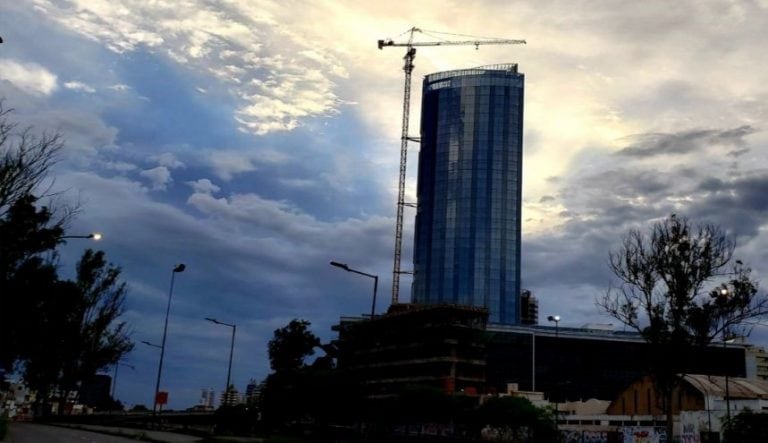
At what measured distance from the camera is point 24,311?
5769cm

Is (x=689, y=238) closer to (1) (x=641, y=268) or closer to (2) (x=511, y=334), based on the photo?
(1) (x=641, y=268)

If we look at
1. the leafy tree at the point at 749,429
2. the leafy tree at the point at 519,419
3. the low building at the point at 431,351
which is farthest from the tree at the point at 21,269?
the low building at the point at 431,351

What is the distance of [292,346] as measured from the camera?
391ft

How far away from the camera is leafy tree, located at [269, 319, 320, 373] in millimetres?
119188

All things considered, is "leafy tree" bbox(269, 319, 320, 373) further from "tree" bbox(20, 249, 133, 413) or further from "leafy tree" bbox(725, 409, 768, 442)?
"leafy tree" bbox(725, 409, 768, 442)

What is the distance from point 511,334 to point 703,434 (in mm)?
132476

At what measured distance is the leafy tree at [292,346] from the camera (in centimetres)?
11919

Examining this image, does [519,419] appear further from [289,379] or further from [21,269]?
[21,269]

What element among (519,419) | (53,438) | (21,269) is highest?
(21,269)

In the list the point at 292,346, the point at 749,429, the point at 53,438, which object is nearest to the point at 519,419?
the point at 749,429

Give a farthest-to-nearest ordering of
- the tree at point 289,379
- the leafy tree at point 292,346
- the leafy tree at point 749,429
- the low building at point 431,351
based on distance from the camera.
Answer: the low building at point 431,351
the leafy tree at point 292,346
the tree at point 289,379
the leafy tree at point 749,429

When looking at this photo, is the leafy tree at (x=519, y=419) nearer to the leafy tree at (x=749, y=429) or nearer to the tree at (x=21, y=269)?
the leafy tree at (x=749, y=429)

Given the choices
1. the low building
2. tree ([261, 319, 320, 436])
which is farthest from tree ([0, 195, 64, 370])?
the low building

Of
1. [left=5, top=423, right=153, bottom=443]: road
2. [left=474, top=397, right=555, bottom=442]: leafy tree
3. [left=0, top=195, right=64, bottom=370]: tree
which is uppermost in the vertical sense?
[left=0, top=195, right=64, bottom=370]: tree
